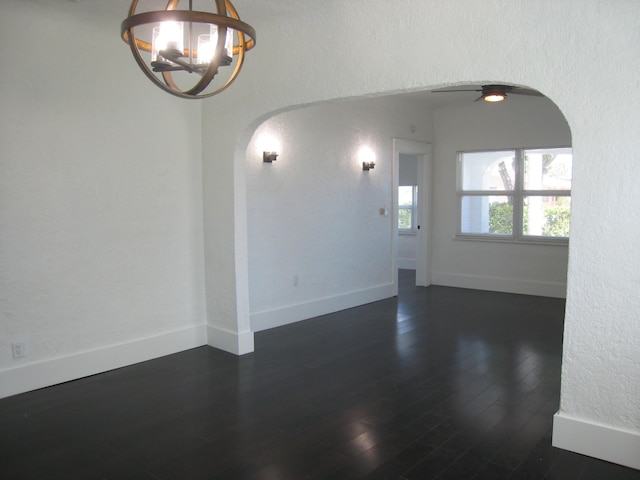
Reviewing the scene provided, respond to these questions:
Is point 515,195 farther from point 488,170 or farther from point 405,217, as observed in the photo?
point 405,217

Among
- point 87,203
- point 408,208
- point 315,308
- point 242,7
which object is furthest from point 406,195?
point 87,203

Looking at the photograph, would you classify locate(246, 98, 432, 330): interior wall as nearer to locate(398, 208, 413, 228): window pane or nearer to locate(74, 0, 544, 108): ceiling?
locate(74, 0, 544, 108): ceiling

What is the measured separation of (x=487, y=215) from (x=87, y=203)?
5.69 m

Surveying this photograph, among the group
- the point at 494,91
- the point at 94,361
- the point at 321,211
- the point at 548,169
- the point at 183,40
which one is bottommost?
the point at 94,361

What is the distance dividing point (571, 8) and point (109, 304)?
381cm

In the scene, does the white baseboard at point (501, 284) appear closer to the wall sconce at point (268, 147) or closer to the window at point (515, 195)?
the window at point (515, 195)

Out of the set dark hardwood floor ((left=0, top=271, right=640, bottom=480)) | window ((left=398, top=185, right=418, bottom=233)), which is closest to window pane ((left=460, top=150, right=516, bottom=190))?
window ((left=398, top=185, right=418, bottom=233))

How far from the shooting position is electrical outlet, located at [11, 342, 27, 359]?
140 inches

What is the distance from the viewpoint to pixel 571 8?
2.55 meters

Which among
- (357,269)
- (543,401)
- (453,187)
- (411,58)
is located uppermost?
(411,58)

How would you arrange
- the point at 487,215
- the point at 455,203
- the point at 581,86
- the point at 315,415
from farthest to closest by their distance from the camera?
the point at 455,203
the point at 487,215
the point at 315,415
the point at 581,86

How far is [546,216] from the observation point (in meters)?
7.02

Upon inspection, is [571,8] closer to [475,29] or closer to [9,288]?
[475,29]

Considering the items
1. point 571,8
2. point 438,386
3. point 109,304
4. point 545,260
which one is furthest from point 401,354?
point 545,260
